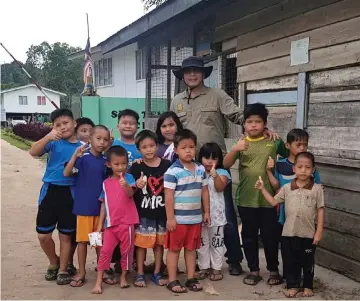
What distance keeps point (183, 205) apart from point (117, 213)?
21.6 inches

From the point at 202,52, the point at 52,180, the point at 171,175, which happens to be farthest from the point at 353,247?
the point at 202,52

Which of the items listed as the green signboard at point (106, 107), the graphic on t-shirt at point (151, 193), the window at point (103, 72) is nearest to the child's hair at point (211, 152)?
the graphic on t-shirt at point (151, 193)

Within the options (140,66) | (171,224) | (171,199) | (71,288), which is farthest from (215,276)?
(140,66)

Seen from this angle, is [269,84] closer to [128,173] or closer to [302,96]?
[302,96]

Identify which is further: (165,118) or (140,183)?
(165,118)

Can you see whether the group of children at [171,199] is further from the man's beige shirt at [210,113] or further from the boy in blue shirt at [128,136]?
the man's beige shirt at [210,113]

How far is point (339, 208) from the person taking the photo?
163 inches

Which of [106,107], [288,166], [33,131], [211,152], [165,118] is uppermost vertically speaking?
[106,107]

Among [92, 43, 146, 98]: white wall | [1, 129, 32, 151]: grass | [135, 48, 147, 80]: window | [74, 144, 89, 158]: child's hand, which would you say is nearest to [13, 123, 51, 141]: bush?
[1, 129, 32, 151]: grass

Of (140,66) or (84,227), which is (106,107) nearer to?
(140,66)

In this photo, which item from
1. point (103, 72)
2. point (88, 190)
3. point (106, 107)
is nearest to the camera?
point (88, 190)

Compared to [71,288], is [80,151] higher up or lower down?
higher up

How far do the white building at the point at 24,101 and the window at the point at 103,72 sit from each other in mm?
36446

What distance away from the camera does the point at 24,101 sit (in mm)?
55969
